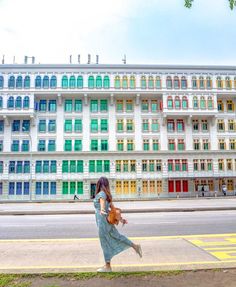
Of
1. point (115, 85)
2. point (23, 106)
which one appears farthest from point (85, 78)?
point (23, 106)

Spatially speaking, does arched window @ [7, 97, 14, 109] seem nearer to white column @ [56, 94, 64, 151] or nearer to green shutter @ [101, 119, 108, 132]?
white column @ [56, 94, 64, 151]

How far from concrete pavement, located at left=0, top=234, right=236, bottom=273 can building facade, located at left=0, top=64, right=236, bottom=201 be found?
1255 inches

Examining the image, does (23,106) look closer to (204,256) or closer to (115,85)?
(115,85)

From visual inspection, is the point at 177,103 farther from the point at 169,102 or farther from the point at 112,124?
the point at 112,124

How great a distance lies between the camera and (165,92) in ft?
137

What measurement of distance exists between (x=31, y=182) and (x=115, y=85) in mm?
18006

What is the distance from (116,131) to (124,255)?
1383 inches

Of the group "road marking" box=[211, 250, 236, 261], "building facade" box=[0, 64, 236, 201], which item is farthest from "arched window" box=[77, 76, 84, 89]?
"road marking" box=[211, 250, 236, 261]

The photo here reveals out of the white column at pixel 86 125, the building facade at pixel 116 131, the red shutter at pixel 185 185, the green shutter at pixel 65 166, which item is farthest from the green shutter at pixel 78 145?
the red shutter at pixel 185 185

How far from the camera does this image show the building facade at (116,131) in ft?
131

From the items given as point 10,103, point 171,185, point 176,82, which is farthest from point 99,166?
point 176,82

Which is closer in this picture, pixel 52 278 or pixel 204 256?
pixel 52 278

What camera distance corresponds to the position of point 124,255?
6.72 metres

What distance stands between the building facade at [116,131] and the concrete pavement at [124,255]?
31868 millimetres
